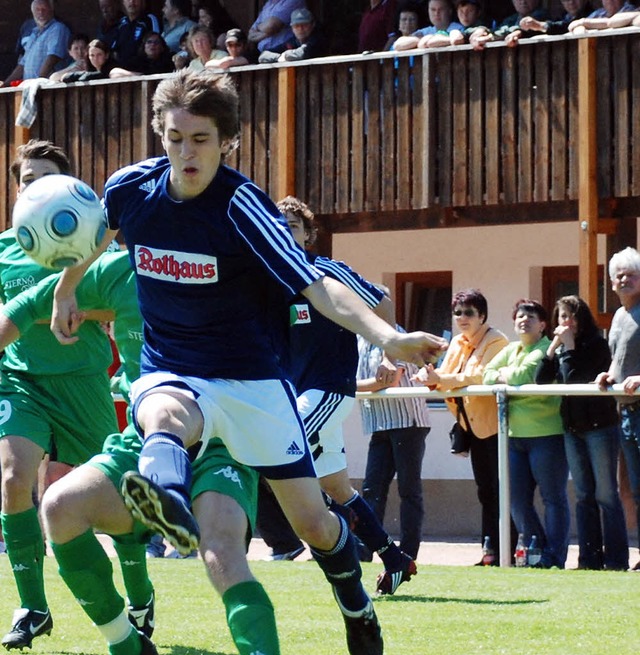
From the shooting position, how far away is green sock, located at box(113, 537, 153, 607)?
6621 millimetres

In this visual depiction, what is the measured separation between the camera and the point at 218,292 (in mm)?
5453

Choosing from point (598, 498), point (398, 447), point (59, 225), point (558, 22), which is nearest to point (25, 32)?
point (558, 22)

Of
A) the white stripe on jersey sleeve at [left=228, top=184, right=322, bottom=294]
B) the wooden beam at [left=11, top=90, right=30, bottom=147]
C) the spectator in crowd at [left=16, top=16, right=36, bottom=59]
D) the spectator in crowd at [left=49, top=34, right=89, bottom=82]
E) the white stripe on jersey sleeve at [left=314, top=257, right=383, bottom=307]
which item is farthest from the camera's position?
the spectator in crowd at [left=16, top=16, right=36, bottom=59]

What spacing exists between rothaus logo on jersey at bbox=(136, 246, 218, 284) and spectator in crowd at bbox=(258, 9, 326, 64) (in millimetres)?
11532

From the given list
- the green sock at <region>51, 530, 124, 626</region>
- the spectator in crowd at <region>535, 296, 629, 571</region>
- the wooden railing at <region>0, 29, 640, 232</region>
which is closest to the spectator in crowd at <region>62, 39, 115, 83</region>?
the wooden railing at <region>0, 29, 640, 232</region>

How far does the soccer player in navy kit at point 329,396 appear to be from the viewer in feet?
28.6

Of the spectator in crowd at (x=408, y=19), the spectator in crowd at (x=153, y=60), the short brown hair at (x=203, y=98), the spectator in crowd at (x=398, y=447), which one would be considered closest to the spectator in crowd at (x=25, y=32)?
the spectator in crowd at (x=153, y=60)

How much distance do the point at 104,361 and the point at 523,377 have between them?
15.0 ft

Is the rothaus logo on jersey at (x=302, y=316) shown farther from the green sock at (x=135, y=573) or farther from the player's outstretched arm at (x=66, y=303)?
the player's outstretched arm at (x=66, y=303)

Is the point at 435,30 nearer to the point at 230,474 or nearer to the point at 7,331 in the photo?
the point at 7,331

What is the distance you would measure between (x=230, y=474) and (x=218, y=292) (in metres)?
0.62

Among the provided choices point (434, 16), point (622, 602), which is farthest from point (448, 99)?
point (622, 602)

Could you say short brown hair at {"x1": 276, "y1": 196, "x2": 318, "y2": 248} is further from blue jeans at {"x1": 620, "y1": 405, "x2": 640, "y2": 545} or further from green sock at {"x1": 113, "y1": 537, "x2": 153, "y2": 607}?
blue jeans at {"x1": 620, "y1": 405, "x2": 640, "y2": 545}

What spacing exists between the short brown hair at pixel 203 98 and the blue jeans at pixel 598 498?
605cm
